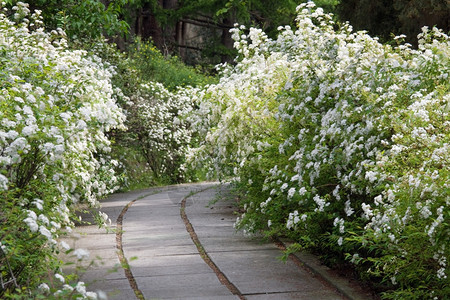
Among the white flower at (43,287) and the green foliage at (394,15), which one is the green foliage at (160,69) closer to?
the green foliage at (394,15)

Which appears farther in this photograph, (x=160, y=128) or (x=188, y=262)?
(x=160, y=128)

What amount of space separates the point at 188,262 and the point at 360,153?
1955mm

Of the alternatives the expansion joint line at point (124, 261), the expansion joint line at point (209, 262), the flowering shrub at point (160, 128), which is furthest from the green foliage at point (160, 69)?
the expansion joint line at point (209, 262)

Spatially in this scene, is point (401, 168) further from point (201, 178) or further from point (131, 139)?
point (201, 178)

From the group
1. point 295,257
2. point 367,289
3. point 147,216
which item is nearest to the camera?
point 367,289

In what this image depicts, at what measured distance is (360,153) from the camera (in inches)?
215

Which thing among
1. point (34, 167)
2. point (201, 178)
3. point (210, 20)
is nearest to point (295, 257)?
point (34, 167)

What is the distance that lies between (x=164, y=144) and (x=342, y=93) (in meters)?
8.20

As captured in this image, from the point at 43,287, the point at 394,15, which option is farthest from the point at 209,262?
the point at 394,15

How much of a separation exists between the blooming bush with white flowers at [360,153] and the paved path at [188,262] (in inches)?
14.2

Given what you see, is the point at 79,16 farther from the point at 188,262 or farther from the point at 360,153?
the point at 360,153

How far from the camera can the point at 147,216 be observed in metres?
9.27

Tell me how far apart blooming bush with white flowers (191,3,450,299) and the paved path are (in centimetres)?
36

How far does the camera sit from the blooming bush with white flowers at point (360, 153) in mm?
4398
